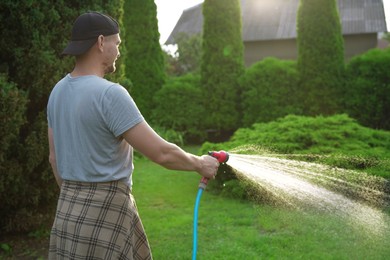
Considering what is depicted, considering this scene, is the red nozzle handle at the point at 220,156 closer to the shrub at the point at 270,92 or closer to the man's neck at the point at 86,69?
the man's neck at the point at 86,69

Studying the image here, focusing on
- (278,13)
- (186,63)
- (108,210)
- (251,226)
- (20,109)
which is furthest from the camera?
(278,13)

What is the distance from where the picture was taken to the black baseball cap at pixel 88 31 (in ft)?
7.50

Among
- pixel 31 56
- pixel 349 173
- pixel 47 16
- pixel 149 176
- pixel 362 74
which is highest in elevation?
pixel 47 16

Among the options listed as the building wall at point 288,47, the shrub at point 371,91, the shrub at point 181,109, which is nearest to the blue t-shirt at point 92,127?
the shrub at point 371,91

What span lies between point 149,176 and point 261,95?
531cm

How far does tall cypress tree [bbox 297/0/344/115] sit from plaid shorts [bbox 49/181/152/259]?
36.0ft

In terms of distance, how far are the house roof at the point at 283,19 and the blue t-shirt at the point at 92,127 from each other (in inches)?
954

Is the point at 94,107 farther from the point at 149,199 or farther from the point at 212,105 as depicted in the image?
the point at 212,105

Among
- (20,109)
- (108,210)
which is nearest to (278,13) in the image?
(20,109)

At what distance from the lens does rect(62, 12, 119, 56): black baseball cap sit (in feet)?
7.50

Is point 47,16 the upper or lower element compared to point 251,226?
upper

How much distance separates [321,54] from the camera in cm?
1275

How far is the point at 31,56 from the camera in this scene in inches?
185

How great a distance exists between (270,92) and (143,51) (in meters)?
4.18
